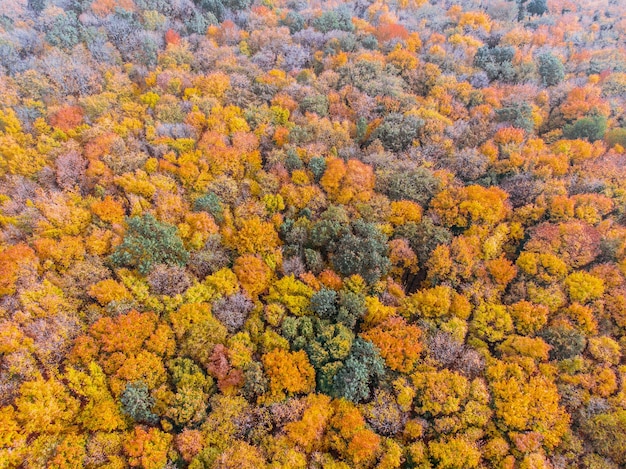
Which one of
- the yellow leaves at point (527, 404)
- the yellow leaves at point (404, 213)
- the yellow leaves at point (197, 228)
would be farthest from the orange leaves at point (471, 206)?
the yellow leaves at point (197, 228)

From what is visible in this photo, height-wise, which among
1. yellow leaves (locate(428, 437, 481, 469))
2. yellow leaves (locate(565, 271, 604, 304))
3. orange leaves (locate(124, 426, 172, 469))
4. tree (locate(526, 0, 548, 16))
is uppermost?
tree (locate(526, 0, 548, 16))

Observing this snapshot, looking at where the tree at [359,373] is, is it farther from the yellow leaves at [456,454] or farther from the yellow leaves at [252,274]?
the yellow leaves at [252,274]

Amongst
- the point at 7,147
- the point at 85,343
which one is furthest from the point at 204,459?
Result: the point at 7,147

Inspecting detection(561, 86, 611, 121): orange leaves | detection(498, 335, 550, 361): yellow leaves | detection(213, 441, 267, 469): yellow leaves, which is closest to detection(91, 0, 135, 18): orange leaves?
detection(213, 441, 267, 469): yellow leaves

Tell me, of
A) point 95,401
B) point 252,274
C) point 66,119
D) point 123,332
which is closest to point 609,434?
point 252,274

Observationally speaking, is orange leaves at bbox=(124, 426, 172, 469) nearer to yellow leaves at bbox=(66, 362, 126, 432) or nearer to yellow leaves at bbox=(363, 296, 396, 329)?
yellow leaves at bbox=(66, 362, 126, 432)

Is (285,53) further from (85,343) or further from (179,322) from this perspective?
(85,343)

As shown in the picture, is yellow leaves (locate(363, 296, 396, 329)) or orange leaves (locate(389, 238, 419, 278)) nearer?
yellow leaves (locate(363, 296, 396, 329))
